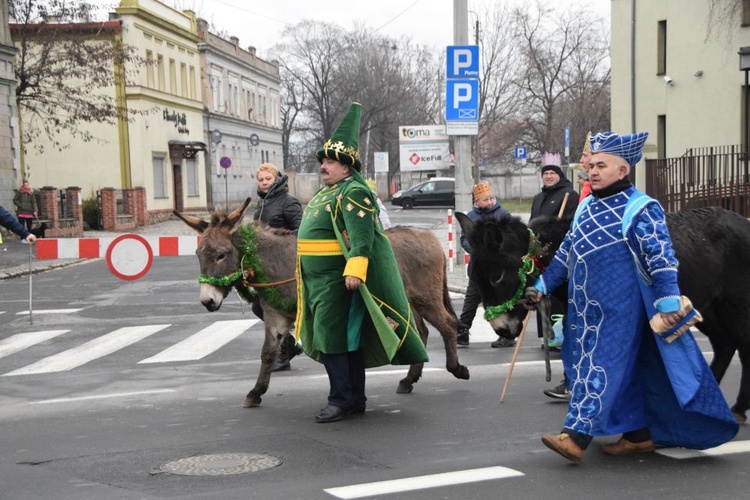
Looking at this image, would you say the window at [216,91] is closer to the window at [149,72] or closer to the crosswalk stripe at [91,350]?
the window at [149,72]

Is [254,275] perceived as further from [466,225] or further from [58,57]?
[58,57]

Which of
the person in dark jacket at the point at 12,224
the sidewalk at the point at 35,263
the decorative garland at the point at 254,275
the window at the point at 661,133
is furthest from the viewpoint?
the window at the point at 661,133

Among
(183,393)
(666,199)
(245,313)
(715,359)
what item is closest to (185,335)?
(245,313)

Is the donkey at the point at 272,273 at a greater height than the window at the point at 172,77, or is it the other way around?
the window at the point at 172,77

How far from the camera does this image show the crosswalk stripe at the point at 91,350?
10.6 m

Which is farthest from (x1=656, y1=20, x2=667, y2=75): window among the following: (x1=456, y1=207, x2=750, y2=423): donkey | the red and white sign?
(x1=456, y1=207, x2=750, y2=423): donkey

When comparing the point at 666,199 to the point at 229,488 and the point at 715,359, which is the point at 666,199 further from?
the point at 229,488

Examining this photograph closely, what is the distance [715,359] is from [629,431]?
1.62 m

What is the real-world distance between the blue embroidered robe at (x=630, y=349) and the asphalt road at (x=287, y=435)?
0.26 meters

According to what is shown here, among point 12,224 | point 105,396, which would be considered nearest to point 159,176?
point 12,224

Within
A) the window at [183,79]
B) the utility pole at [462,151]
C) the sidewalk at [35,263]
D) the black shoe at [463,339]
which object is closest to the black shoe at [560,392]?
the black shoe at [463,339]

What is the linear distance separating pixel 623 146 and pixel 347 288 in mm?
2329

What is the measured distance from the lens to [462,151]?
20.0m

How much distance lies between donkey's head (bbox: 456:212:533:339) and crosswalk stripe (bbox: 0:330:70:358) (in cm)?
697
